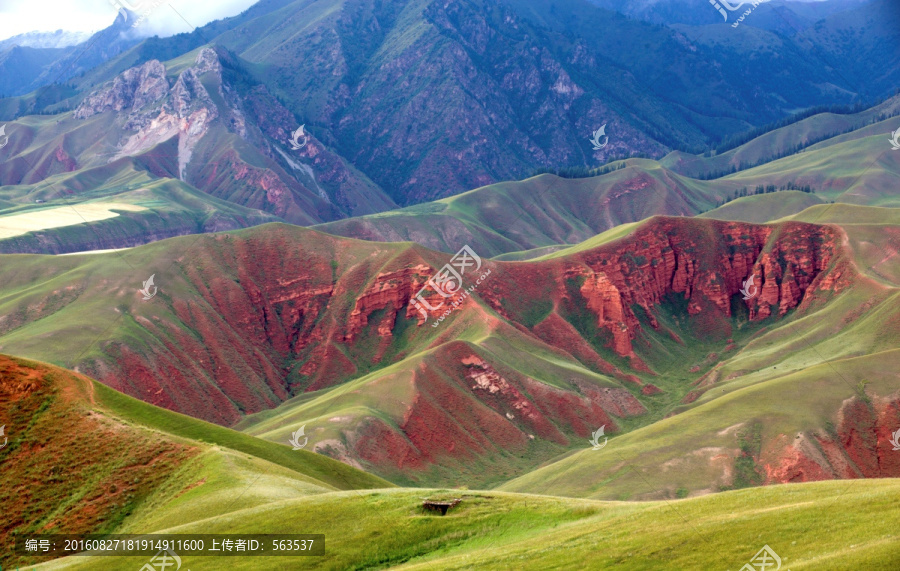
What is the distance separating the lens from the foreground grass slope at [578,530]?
107 feet

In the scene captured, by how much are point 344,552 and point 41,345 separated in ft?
342

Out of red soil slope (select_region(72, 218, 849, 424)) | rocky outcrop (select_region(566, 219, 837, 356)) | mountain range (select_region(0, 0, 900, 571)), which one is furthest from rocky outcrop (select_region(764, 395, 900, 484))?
rocky outcrop (select_region(566, 219, 837, 356))

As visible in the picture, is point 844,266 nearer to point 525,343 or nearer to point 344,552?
point 525,343

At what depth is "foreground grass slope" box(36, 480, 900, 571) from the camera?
32688 millimetres

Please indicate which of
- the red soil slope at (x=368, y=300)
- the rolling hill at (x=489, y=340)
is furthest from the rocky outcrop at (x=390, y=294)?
the rolling hill at (x=489, y=340)

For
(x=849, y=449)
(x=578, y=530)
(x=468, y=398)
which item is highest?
(x=578, y=530)

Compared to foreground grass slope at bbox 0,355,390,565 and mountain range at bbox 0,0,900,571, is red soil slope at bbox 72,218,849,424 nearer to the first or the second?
mountain range at bbox 0,0,900,571

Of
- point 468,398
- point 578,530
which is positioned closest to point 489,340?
point 468,398

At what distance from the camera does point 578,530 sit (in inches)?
1642

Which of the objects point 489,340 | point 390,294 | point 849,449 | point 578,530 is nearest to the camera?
point 578,530

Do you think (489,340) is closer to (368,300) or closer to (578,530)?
(368,300)

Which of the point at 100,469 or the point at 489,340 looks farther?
the point at 489,340

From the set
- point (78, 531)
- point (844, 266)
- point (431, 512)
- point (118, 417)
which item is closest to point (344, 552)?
point (431, 512)

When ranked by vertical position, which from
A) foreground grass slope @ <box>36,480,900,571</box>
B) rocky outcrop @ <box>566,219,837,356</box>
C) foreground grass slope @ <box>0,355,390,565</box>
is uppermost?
rocky outcrop @ <box>566,219,837,356</box>
